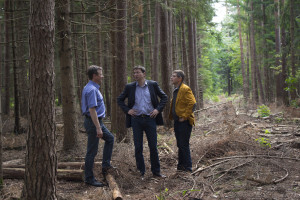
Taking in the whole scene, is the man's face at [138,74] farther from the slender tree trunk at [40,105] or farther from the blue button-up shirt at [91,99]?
the slender tree trunk at [40,105]

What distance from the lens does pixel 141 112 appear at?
5566mm

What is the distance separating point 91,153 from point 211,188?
230cm

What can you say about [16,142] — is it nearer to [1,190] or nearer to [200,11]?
[1,190]

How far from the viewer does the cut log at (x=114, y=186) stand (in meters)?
4.14

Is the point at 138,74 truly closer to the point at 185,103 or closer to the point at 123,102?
the point at 123,102

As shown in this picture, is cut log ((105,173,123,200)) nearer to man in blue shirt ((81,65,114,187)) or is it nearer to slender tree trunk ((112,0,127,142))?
man in blue shirt ((81,65,114,187))

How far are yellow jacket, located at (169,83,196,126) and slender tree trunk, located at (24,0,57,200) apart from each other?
3.05 meters

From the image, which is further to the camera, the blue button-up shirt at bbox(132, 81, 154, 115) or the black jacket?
the black jacket

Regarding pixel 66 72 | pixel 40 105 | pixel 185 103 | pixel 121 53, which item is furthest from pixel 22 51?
pixel 40 105

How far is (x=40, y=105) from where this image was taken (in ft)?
11.5

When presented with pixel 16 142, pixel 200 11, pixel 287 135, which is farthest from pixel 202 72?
pixel 16 142

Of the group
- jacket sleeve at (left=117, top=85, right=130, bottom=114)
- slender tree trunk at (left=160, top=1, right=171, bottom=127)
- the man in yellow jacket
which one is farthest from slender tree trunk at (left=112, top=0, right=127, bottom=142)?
slender tree trunk at (left=160, top=1, right=171, bottom=127)

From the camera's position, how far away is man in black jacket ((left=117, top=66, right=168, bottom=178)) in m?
5.58

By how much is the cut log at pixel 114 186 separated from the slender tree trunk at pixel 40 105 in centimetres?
101
